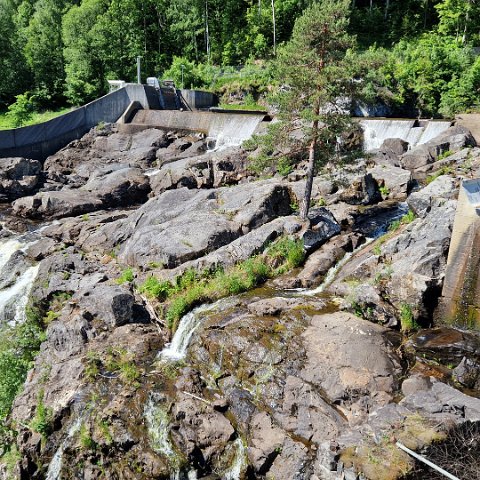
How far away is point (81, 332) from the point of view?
→ 14203mm

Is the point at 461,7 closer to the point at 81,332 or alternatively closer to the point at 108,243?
the point at 108,243

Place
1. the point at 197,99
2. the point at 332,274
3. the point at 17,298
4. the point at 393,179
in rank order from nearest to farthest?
1. the point at 332,274
2. the point at 17,298
3. the point at 393,179
4. the point at 197,99

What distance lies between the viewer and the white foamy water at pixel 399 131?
27.6 m

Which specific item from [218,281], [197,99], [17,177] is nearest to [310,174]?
[218,281]

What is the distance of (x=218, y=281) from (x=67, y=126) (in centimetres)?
2621

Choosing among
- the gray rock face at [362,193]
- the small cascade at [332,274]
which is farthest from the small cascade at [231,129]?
the small cascade at [332,274]

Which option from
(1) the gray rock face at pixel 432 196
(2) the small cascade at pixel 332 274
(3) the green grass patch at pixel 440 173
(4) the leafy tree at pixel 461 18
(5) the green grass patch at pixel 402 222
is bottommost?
(2) the small cascade at pixel 332 274

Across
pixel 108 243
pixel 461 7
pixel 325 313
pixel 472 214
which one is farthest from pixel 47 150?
pixel 461 7

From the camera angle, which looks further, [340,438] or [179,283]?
[179,283]

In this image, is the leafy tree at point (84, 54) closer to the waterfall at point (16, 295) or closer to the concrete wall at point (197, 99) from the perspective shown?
the concrete wall at point (197, 99)

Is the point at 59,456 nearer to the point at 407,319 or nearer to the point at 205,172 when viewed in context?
the point at 407,319

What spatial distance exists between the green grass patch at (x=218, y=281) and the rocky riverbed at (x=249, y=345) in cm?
29

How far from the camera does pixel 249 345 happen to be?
12148 mm

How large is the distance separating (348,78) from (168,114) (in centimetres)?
2330
